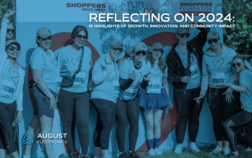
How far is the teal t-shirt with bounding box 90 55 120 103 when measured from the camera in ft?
13.4

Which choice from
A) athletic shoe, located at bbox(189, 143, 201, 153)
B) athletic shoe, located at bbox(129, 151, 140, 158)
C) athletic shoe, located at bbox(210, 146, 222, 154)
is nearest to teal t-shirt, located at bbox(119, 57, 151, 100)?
athletic shoe, located at bbox(129, 151, 140, 158)

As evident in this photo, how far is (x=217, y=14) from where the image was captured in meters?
4.96

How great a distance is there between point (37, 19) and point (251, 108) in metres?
3.59

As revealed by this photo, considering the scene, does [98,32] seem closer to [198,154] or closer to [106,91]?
[106,91]

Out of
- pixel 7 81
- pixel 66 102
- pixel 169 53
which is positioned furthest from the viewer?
pixel 169 53

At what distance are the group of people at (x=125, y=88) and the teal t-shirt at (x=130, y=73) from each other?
15 millimetres

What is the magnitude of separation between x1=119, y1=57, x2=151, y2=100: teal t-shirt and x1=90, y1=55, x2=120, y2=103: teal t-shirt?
122 mm

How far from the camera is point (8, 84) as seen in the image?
3.78 m

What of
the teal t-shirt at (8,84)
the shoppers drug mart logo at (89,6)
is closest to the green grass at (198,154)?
the teal t-shirt at (8,84)

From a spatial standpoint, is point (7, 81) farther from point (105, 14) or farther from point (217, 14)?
point (217, 14)

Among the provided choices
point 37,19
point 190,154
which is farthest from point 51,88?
point 190,154

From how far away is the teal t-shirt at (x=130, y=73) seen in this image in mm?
4188

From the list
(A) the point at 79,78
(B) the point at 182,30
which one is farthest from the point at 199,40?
(A) the point at 79,78

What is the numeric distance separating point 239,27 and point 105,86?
511cm
